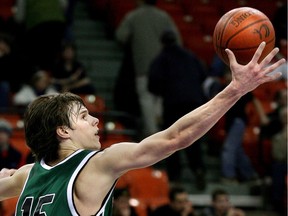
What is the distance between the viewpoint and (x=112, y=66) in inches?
470

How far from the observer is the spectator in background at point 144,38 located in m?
10.1

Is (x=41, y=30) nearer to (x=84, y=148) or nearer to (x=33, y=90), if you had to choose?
(x=33, y=90)

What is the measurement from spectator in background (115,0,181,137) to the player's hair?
6100 mm

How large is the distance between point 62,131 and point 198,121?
701 mm

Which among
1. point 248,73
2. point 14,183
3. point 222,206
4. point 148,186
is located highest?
point 248,73

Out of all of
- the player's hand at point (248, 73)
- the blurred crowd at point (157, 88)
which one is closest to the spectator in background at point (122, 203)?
the blurred crowd at point (157, 88)

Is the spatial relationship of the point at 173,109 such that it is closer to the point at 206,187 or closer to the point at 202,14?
the point at 206,187

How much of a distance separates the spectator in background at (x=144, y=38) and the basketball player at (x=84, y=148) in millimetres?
5985

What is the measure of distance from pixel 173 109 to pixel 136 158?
5394mm

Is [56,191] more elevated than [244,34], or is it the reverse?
[244,34]

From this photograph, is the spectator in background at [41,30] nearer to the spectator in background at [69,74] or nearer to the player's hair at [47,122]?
the spectator in background at [69,74]

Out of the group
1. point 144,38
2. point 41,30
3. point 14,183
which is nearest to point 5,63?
point 41,30

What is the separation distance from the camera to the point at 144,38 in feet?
33.7

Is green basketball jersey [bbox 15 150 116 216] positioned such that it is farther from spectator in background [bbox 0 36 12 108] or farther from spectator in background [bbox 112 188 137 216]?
spectator in background [bbox 0 36 12 108]
